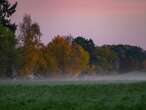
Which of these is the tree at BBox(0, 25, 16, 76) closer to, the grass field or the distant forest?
the distant forest

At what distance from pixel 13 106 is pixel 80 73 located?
349 ft

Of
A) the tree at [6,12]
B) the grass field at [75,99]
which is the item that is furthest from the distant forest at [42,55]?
the grass field at [75,99]

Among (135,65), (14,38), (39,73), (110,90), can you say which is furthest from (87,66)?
(110,90)

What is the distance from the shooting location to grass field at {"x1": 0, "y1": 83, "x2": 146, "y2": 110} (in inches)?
945

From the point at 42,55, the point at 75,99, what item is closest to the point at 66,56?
the point at 42,55

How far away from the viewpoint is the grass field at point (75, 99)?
24000 millimetres

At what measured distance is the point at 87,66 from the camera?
135000 millimetres

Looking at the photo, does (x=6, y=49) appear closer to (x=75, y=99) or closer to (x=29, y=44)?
(x=29, y=44)

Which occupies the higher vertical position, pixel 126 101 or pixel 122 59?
pixel 122 59

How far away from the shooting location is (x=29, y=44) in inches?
3999

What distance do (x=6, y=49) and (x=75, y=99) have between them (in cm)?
6336

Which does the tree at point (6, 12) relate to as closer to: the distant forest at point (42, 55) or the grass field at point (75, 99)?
the distant forest at point (42, 55)

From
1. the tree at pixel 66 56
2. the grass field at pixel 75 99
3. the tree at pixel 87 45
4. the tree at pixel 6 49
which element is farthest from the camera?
the tree at pixel 87 45

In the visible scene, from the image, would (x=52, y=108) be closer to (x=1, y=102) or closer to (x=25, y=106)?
(x=25, y=106)
